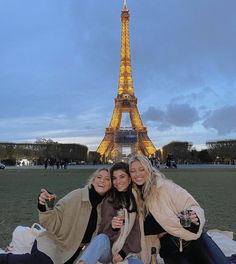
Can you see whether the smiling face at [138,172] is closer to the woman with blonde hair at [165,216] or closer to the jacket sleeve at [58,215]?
the woman with blonde hair at [165,216]

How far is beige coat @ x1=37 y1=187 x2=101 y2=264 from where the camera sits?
4.43 metres

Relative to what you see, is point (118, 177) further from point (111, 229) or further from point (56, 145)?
point (56, 145)

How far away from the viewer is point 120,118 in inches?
2729

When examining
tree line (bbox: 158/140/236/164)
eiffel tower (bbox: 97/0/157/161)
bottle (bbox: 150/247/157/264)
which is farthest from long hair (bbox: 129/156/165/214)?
tree line (bbox: 158/140/236/164)

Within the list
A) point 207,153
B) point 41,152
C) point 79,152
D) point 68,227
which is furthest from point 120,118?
point 68,227

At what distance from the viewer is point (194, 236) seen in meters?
4.08

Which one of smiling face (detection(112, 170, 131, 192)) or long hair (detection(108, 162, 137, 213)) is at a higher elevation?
smiling face (detection(112, 170, 131, 192))

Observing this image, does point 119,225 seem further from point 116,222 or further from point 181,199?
point 181,199

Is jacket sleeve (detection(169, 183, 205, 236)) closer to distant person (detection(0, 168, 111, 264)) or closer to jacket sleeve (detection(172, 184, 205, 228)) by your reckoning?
jacket sleeve (detection(172, 184, 205, 228))

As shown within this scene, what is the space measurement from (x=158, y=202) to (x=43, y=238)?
118 cm

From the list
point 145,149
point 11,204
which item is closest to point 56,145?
point 145,149

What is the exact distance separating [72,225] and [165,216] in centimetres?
90

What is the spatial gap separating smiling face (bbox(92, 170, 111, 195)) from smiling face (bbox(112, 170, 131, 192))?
78mm

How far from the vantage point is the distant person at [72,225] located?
4.42 m
